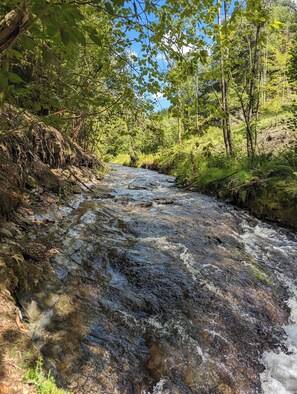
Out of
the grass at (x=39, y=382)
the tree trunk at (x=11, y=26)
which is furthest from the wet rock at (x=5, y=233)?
the tree trunk at (x=11, y=26)

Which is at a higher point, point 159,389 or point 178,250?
point 178,250

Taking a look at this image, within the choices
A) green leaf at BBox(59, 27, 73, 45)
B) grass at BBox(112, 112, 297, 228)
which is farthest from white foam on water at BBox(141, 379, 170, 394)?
grass at BBox(112, 112, 297, 228)

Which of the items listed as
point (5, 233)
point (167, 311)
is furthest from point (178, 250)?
point (5, 233)

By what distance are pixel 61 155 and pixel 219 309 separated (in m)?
7.97

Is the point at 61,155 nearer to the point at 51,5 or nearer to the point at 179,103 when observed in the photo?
the point at 179,103

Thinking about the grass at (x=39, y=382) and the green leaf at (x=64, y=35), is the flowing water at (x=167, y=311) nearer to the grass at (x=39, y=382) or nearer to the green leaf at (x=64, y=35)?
the grass at (x=39, y=382)

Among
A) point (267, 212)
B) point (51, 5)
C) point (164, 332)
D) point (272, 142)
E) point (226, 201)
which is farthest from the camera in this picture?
point (272, 142)

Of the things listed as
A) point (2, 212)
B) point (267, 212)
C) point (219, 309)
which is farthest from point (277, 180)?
point (2, 212)

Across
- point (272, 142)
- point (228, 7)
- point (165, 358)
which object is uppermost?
point (228, 7)

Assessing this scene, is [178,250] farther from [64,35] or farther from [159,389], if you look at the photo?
[64,35]

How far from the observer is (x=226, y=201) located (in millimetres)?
9391

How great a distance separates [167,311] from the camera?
3.47m

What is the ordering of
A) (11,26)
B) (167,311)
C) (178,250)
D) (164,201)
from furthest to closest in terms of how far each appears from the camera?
(164,201), (178,250), (167,311), (11,26)

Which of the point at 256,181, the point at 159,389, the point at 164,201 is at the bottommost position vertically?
the point at 159,389
